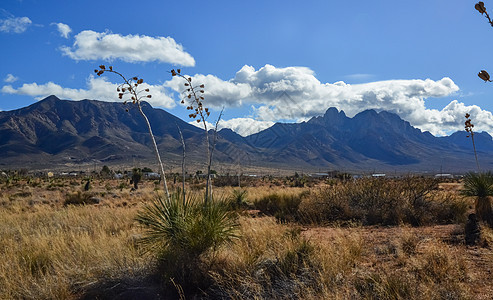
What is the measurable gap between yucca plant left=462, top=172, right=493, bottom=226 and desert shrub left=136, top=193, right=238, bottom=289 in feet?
25.4

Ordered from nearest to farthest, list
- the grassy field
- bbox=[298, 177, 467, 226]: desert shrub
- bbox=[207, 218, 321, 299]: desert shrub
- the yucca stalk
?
1. the grassy field
2. bbox=[207, 218, 321, 299]: desert shrub
3. the yucca stalk
4. bbox=[298, 177, 467, 226]: desert shrub

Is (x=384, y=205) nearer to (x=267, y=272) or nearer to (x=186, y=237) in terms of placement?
(x=267, y=272)

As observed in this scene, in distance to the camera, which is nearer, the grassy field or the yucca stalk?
the grassy field

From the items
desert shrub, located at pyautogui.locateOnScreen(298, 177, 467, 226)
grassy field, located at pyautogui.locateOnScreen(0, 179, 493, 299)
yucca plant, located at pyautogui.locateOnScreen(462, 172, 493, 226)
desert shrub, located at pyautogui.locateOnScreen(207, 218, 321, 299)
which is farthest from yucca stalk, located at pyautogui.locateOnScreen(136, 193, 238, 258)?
yucca plant, located at pyautogui.locateOnScreen(462, 172, 493, 226)

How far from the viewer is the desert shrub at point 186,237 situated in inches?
231

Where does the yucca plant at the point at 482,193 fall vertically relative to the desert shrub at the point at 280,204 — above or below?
above

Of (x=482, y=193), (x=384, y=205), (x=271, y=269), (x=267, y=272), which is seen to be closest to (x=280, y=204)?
(x=384, y=205)

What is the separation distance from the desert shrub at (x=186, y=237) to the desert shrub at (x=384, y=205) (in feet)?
20.5

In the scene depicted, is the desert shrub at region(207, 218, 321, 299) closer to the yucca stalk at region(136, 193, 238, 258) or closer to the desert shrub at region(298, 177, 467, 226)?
the yucca stalk at region(136, 193, 238, 258)

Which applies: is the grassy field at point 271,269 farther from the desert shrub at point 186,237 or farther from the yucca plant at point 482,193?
the yucca plant at point 482,193

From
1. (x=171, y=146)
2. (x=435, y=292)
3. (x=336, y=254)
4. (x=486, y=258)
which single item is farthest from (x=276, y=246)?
(x=171, y=146)

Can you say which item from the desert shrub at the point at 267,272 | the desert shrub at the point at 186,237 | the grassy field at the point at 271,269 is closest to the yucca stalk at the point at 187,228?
the desert shrub at the point at 186,237

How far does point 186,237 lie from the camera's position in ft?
19.6

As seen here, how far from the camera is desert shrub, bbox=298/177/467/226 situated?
11430 mm
